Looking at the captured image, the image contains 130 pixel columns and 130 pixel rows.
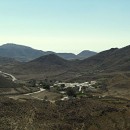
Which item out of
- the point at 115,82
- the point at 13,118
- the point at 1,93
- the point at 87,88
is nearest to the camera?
the point at 13,118

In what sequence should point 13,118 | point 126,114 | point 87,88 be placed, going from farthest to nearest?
point 87,88, point 126,114, point 13,118

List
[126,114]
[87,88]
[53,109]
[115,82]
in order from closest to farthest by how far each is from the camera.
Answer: [126,114] < [53,109] < [87,88] < [115,82]

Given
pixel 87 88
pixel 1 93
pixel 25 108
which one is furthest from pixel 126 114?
pixel 87 88

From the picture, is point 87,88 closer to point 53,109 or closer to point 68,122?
point 53,109

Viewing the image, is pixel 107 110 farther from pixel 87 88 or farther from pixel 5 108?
pixel 87 88

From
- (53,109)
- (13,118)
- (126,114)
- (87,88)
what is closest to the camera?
(13,118)

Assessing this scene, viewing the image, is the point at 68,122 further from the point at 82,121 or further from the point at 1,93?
the point at 1,93

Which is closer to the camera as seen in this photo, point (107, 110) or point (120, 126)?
point (120, 126)

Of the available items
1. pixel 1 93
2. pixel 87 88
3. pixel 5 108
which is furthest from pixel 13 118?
pixel 87 88

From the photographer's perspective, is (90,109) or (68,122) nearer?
(68,122)
